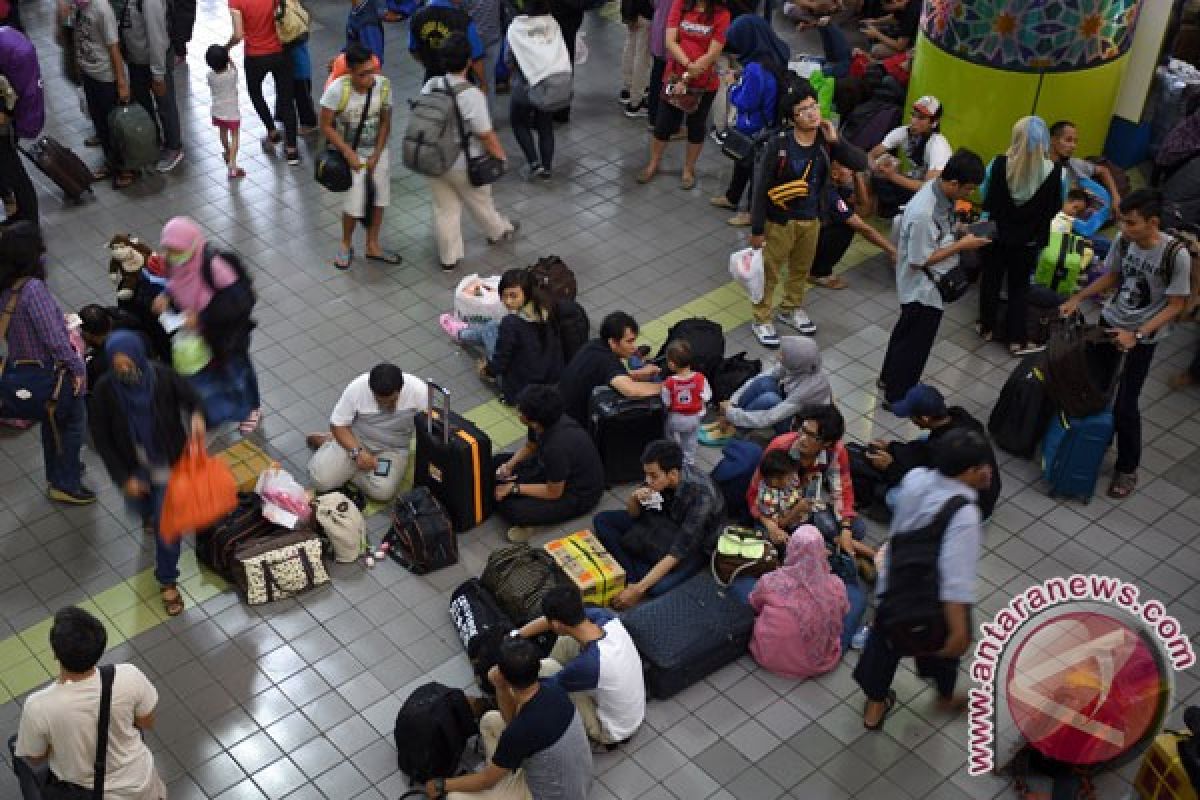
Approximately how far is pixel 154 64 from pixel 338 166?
2236mm

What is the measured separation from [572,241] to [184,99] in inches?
169

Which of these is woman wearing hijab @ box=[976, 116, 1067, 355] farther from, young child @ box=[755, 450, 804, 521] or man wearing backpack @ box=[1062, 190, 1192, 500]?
young child @ box=[755, 450, 804, 521]

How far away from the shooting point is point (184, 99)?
511 inches

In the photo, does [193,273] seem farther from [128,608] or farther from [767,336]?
[767,336]

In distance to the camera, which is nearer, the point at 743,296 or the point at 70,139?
the point at 743,296

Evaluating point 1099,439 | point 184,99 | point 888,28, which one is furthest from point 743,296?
point 184,99

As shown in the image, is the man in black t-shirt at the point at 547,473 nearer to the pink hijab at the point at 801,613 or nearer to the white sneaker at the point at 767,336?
the pink hijab at the point at 801,613

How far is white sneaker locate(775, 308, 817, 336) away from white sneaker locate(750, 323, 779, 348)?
191mm

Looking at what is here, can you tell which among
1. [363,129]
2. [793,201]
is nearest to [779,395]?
[793,201]

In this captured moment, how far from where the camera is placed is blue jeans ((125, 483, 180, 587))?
24.4ft

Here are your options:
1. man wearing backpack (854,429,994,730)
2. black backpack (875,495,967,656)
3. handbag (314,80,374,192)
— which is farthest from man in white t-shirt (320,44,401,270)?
black backpack (875,495,967,656)

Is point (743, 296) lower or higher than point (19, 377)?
lower

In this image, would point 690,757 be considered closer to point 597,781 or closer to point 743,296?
point 597,781

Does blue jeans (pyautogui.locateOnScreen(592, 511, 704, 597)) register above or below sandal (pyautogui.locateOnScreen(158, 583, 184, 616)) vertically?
above
